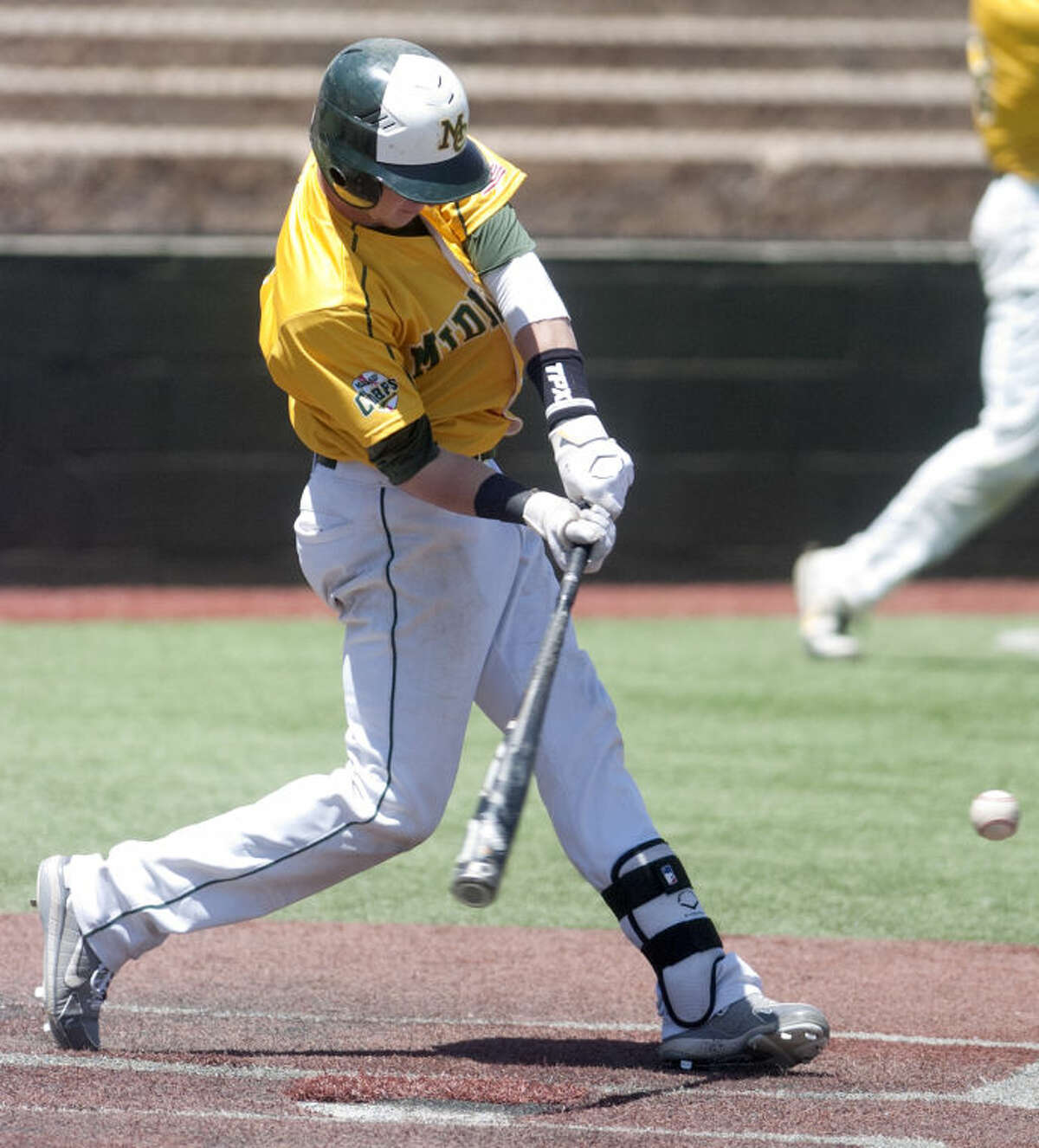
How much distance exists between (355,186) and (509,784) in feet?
3.75

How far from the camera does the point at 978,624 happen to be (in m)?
10.6

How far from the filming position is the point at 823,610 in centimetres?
890

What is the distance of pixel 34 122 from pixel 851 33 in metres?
5.75

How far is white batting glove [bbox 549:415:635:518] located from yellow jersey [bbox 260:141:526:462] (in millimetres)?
269

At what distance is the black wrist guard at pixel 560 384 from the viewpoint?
3.95 m

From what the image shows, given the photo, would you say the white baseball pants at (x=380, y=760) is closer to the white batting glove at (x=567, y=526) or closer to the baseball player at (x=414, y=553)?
the baseball player at (x=414, y=553)

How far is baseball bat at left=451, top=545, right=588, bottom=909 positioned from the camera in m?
3.41

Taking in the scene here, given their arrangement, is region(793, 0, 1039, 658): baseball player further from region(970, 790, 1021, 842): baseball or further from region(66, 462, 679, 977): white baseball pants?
region(66, 462, 679, 977): white baseball pants

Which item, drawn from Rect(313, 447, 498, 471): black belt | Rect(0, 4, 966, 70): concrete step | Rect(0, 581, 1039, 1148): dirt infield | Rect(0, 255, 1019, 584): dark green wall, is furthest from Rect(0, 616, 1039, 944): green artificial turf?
Rect(0, 4, 966, 70): concrete step

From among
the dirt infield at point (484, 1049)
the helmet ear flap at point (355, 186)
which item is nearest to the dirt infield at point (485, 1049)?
the dirt infield at point (484, 1049)

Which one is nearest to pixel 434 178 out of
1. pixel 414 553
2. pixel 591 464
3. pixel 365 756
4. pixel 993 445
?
pixel 591 464

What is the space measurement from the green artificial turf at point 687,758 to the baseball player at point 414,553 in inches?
46.9

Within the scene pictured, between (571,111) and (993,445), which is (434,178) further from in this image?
(571,111)

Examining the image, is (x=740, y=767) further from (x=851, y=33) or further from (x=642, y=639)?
(x=851, y=33)
